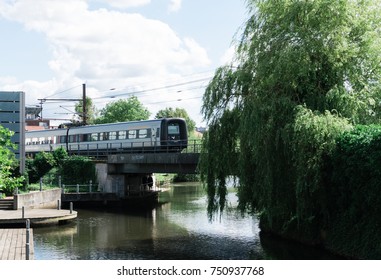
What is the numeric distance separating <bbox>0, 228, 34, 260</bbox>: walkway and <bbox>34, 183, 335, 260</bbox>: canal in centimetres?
85

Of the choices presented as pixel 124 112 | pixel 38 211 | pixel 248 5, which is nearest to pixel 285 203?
pixel 248 5

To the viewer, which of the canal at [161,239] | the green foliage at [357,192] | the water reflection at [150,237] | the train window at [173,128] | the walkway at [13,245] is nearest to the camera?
the green foliage at [357,192]

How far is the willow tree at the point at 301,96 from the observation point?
1922cm

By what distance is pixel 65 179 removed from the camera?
44594 millimetres

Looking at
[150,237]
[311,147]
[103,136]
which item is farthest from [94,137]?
[311,147]

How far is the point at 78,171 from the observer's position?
4422cm

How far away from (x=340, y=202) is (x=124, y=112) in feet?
200

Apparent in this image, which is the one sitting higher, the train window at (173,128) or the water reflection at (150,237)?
the train window at (173,128)

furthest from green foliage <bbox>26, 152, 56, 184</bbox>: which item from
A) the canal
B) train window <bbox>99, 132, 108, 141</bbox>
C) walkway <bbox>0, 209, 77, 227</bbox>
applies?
walkway <bbox>0, 209, 77, 227</bbox>

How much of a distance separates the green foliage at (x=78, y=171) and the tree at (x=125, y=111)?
32649 millimetres

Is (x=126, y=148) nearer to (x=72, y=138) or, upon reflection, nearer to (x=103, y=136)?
(x=103, y=136)

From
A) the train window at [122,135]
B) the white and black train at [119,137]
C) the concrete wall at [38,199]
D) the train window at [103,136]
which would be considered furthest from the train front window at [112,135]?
the concrete wall at [38,199]

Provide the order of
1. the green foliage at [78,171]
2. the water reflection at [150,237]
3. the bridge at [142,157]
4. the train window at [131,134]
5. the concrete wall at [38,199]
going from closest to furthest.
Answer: the water reflection at [150,237] → the concrete wall at [38,199] → the bridge at [142,157] → the train window at [131,134] → the green foliage at [78,171]

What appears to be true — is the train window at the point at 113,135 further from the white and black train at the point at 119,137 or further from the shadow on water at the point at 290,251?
the shadow on water at the point at 290,251
